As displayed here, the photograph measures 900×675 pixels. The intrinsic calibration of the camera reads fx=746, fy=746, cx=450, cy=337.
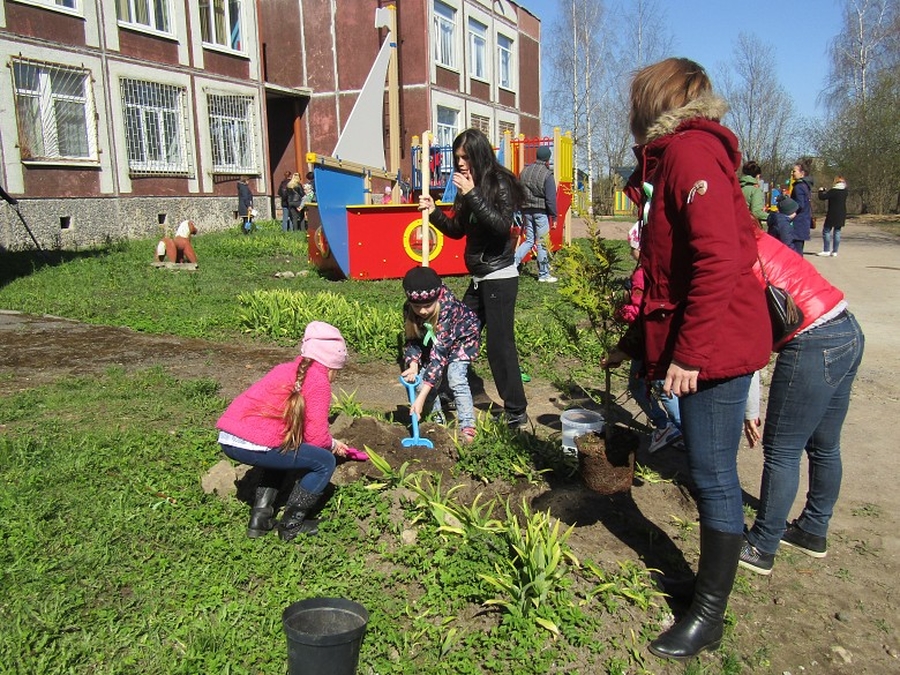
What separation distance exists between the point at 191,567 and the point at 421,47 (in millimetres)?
25201

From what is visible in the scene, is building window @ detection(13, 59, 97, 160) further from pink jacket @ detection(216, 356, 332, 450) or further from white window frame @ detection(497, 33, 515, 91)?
white window frame @ detection(497, 33, 515, 91)

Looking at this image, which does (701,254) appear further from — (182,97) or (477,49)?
(477,49)

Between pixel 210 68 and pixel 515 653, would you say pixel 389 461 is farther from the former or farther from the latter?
pixel 210 68

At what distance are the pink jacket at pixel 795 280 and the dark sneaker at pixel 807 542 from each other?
A: 1039 mm

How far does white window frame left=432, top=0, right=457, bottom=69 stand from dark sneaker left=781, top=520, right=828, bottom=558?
2553 centimetres

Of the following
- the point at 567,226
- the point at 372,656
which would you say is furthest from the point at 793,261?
the point at 567,226

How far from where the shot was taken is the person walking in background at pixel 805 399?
110 inches

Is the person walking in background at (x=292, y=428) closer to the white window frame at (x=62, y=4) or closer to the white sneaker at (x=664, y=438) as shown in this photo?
the white sneaker at (x=664, y=438)

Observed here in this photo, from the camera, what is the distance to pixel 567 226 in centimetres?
1616

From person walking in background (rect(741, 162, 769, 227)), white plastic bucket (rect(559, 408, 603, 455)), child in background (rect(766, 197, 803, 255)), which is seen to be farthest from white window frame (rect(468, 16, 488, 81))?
white plastic bucket (rect(559, 408, 603, 455))

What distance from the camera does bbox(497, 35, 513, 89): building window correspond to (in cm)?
3192

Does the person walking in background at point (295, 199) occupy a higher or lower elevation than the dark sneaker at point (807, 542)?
higher

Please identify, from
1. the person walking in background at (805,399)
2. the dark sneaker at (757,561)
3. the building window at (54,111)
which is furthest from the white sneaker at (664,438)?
the building window at (54,111)

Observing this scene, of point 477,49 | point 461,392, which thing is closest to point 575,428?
→ point 461,392
